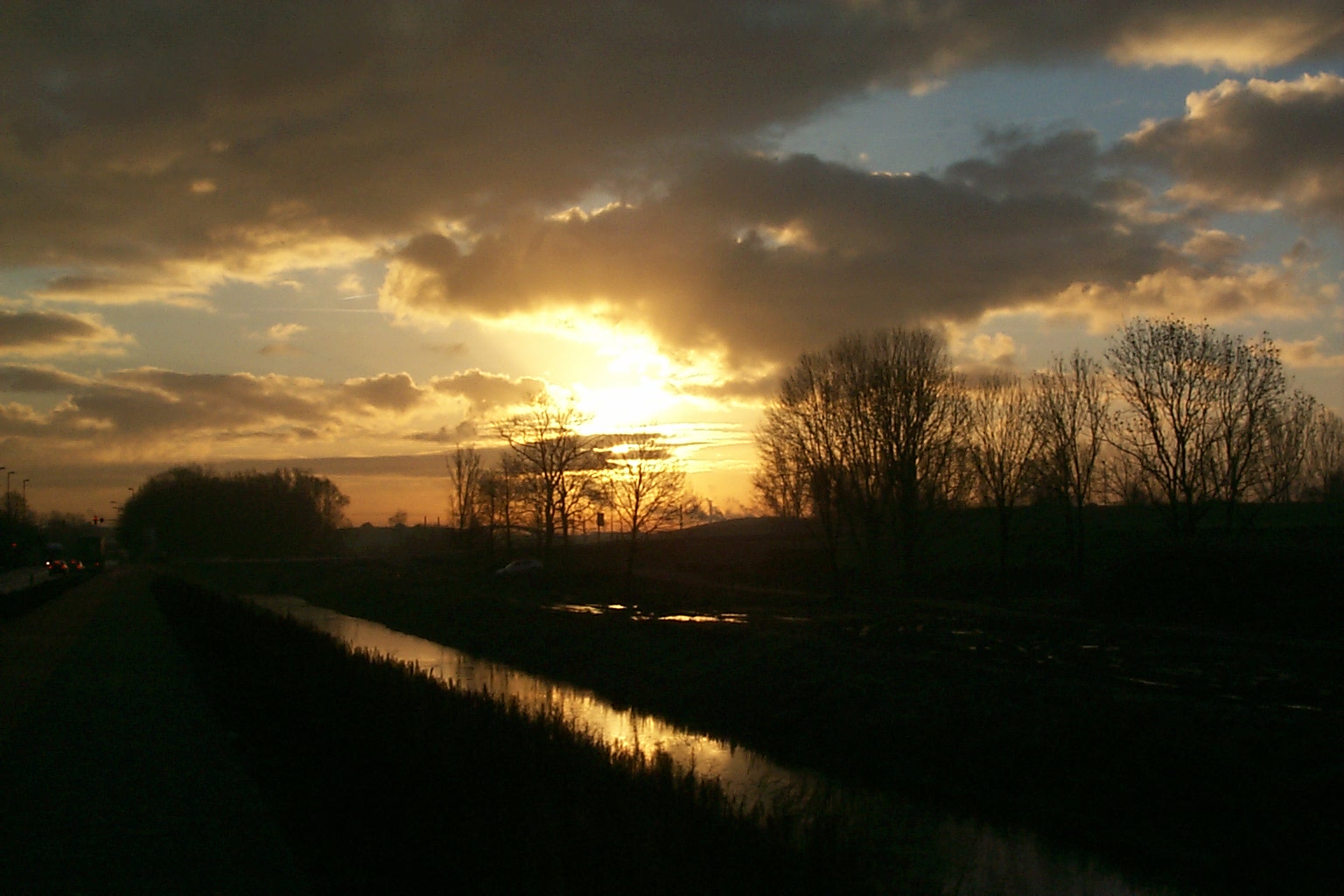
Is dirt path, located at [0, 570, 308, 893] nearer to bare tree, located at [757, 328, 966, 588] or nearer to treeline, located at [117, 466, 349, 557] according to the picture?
bare tree, located at [757, 328, 966, 588]

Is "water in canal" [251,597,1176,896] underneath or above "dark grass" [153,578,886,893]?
underneath

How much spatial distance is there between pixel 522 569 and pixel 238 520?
284ft

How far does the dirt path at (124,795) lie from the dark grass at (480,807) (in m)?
0.44

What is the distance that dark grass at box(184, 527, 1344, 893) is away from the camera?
11.2 metres

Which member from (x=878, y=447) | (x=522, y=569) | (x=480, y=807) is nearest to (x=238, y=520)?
(x=522, y=569)

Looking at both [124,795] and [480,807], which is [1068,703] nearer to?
[480,807]

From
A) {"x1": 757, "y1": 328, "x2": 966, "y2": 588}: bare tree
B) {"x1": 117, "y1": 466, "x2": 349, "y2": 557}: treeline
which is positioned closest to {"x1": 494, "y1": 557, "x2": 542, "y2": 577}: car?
{"x1": 757, "y1": 328, "x2": 966, "y2": 588}: bare tree

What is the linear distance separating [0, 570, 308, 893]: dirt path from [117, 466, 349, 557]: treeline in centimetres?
11936

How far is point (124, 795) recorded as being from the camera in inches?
408

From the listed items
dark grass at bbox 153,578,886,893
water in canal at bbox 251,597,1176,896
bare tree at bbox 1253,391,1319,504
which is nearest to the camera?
dark grass at bbox 153,578,886,893

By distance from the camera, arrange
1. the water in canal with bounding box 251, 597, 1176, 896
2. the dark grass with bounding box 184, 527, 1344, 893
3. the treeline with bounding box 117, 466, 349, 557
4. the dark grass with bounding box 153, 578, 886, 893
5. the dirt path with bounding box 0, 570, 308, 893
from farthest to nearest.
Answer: the treeline with bounding box 117, 466, 349, 557, the dark grass with bounding box 184, 527, 1344, 893, the water in canal with bounding box 251, 597, 1176, 896, the dirt path with bounding box 0, 570, 308, 893, the dark grass with bounding box 153, 578, 886, 893

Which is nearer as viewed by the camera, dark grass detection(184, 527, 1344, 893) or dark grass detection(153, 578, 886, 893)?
dark grass detection(153, 578, 886, 893)

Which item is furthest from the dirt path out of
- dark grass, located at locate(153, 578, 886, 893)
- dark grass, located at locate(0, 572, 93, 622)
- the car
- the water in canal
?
the car

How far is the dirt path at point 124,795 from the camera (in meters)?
7.80
